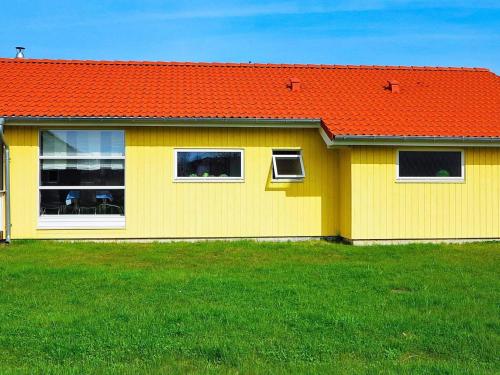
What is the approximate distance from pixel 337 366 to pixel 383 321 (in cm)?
155

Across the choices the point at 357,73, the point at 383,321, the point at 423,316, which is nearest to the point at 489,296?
the point at 423,316

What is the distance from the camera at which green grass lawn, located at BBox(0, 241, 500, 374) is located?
534cm

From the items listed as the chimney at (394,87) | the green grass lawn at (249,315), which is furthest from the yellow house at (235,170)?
the green grass lawn at (249,315)

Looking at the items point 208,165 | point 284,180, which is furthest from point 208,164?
point 284,180

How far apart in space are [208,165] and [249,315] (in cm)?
804

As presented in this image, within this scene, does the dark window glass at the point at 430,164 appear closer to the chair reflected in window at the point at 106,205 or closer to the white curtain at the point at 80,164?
the white curtain at the point at 80,164

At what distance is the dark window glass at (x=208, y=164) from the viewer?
1445cm

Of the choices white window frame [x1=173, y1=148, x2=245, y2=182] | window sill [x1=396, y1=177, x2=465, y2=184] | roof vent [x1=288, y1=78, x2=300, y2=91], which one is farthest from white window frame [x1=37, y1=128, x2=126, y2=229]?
window sill [x1=396, y1=177, x2=465, y2=184]

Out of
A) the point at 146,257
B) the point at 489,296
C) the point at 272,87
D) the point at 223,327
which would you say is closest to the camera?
the point at 223,327

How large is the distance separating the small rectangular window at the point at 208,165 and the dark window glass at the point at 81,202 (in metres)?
1.54

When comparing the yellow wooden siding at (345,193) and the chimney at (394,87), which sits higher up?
the chimney at (394,87)

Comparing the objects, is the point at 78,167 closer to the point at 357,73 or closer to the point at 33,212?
the point at 33,212

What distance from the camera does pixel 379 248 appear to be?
13.2 meters

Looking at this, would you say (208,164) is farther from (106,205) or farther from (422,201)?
(422,201)
